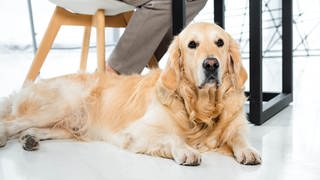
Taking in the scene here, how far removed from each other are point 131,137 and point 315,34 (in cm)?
497

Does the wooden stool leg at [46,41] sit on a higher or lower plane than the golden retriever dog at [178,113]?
higher

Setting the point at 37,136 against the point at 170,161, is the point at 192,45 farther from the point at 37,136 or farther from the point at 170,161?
the point at 37,136

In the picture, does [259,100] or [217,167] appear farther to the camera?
[259,100]

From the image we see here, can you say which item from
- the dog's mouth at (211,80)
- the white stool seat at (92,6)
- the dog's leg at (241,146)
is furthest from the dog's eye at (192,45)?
the white stool seat at (92,6)

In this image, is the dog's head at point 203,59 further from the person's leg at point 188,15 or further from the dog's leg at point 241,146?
the person's leg at point 188,15

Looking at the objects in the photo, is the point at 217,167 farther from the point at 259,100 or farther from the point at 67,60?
the point at 67,60

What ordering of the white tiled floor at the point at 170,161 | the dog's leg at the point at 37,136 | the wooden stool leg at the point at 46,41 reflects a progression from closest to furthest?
the white tiled floor at the point at 170,161 → the dog's leg at the point at 37,136 → the wooden stool leg at the point at 46,41

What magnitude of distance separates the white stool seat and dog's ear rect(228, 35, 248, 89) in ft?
2.90

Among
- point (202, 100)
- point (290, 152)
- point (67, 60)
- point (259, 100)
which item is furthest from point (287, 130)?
point (67, 60)

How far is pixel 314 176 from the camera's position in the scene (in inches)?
49.3

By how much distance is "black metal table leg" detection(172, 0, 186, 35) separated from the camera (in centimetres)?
213

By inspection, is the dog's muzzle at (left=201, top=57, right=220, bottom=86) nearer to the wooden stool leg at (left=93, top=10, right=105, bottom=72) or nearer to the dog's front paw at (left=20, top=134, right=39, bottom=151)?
the dog's front paw at (left=20, top=134, right=39, bottom=151)

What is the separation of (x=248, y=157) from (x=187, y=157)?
0.66ft

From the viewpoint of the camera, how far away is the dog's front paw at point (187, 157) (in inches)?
54.3
